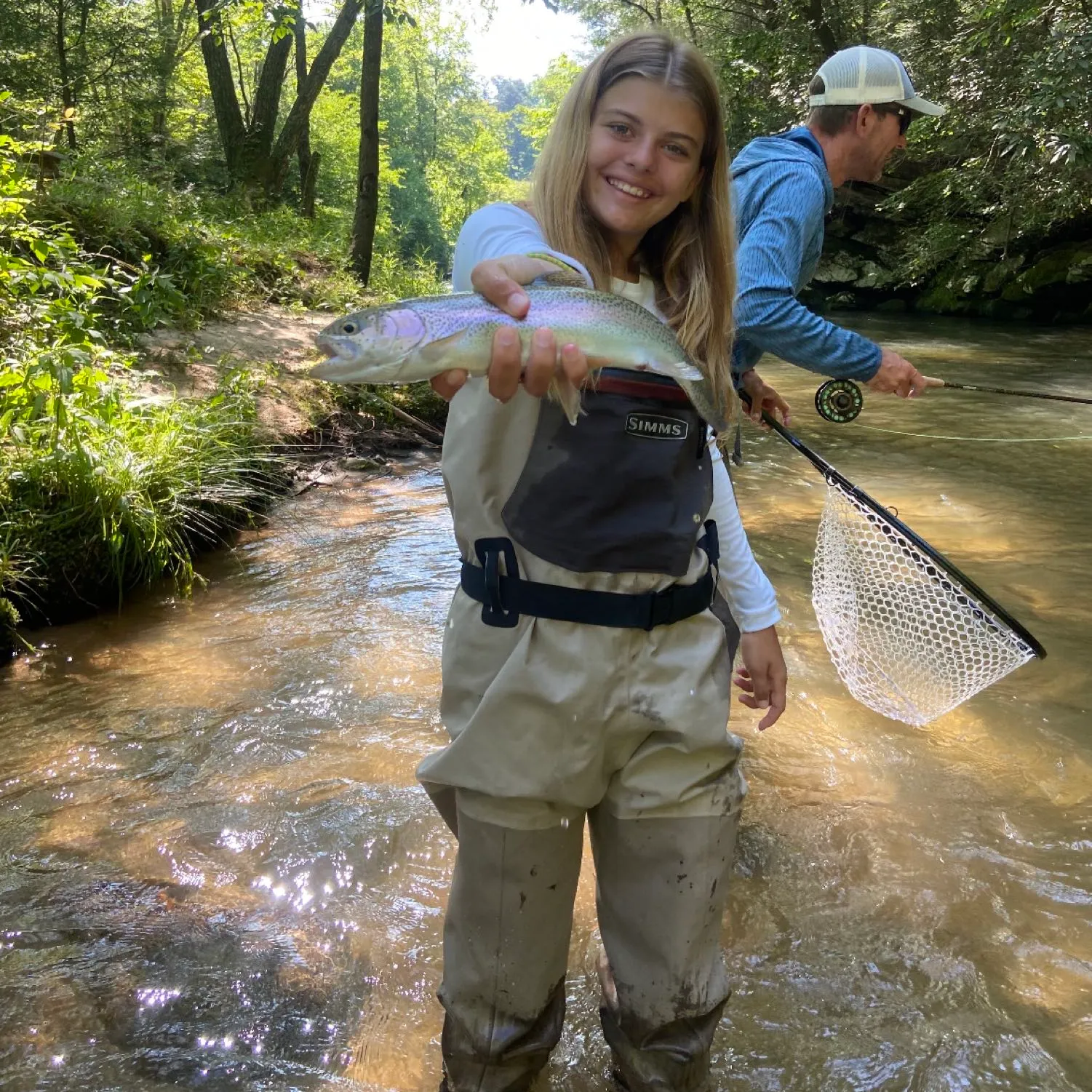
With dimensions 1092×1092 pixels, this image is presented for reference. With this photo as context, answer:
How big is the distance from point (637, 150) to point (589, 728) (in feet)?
3.72

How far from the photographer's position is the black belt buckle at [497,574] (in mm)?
1623

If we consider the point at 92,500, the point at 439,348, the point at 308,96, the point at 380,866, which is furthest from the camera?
the point at 308,96

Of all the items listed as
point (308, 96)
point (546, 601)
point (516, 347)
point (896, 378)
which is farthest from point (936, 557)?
point (308, 96)

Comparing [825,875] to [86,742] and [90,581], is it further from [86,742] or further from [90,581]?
[90,581]

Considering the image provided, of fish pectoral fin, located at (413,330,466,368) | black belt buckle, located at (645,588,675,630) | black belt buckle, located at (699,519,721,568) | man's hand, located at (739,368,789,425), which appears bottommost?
black belt buckle, located at (645,588,675,630)

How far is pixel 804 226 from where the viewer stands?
239cm

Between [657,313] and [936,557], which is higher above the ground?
[657,313]

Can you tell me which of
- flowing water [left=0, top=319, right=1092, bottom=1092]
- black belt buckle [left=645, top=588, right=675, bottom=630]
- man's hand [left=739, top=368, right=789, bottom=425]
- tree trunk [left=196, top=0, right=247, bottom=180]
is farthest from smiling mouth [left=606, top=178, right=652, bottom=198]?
tree trunk [left=196, top=0, right=247, bottom=180]

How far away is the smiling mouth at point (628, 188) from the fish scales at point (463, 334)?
1.45 feet

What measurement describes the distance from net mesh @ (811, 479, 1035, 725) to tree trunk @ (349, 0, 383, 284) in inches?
418

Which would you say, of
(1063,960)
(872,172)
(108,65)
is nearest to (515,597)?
(1063,960)

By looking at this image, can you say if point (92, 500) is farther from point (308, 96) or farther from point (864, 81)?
point (308, 96)

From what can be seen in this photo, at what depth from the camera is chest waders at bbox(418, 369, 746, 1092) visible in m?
1.59

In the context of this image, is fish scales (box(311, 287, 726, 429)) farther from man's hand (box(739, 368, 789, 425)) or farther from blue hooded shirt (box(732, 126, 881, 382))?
man's hand (box(739, 368, 789, 425))
